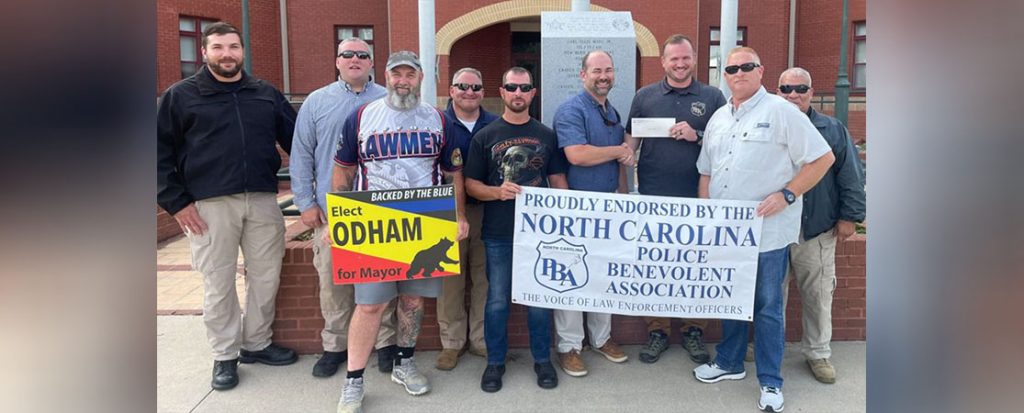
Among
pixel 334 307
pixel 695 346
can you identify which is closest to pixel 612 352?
pixel 695 346

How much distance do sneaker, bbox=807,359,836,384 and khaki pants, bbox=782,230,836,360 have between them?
35 millimetres

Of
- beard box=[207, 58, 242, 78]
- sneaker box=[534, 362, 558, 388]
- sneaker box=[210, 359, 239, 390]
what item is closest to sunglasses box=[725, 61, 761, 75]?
sneaker box=[534, 362, 558, 388]

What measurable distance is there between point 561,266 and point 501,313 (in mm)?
483

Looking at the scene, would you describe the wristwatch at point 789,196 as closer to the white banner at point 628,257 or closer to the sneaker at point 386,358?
Answer: the white banner at point 628,257

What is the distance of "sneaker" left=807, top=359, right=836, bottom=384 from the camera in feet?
12.6

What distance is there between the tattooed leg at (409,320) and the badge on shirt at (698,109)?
6.99ft

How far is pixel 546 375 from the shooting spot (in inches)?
150

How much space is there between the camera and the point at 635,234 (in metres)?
3.78

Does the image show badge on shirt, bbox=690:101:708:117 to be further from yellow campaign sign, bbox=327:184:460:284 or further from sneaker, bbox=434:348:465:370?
sneaker, bbox=434:348:465:370

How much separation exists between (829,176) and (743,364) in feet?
4.36

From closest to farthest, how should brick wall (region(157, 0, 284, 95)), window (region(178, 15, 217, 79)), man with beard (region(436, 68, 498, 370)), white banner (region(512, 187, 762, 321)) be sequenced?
white banner (region(512, 187, 762, 321))
man with beard (region(436, 68, 498, 370))
brick wall (region(157, 0, 284, 95))
window (region(178, 15, 217, 79))

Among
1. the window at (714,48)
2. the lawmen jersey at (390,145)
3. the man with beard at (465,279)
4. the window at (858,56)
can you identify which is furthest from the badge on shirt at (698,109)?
the window at (858,56)
